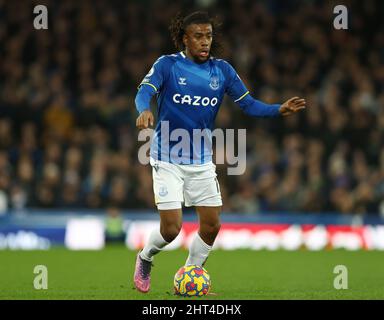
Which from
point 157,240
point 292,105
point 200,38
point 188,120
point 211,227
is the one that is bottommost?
point 157,240

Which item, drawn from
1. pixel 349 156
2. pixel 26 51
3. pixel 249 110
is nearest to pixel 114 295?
pixel 249 110

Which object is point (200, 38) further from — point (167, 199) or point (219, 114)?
point (219, 114)

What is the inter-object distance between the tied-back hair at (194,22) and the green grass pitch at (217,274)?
2303 mm

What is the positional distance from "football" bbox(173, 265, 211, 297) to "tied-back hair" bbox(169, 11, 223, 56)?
208cm

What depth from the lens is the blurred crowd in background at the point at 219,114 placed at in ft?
58.2

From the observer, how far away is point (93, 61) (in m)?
20.0

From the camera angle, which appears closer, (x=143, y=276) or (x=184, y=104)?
(x=184, y=104)

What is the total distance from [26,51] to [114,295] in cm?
1180

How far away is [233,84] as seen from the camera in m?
9.16

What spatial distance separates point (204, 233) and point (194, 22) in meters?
1.92

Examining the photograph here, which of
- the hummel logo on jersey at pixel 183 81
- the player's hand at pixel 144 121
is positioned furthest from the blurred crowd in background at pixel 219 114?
the player's hand at pixel 144 121

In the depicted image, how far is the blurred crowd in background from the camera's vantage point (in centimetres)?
1775

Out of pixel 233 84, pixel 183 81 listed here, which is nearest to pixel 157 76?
pixel 183 81

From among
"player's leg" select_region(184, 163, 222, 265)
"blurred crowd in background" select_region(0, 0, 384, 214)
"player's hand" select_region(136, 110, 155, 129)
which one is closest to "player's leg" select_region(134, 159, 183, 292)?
"player's leg" select_region(184, 163, 222, 265)
